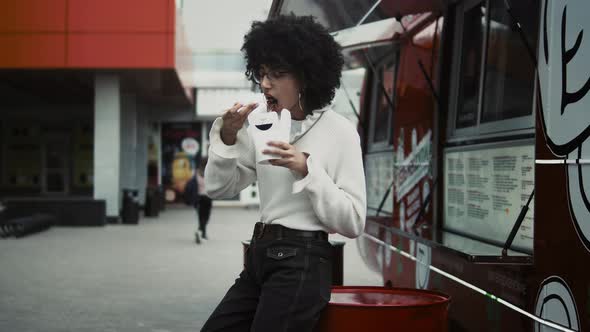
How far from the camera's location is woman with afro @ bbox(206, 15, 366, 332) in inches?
111

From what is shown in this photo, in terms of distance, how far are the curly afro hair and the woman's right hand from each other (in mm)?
226

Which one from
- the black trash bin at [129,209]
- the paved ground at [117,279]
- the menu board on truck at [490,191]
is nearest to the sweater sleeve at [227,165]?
the menu board on truck at [490,191]

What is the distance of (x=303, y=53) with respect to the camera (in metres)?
3.01

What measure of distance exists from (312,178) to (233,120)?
1.27 ft

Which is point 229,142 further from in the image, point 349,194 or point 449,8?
point 449,8

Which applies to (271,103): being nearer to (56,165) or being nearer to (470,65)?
(470,65)

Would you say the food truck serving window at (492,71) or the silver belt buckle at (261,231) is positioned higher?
the food truck serving window at (492,71)

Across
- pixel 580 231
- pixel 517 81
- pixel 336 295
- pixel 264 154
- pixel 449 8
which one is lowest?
pixel 336 295

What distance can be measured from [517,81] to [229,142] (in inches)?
111

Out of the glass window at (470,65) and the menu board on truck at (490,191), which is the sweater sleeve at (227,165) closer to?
the menu board on truck at (490,191)

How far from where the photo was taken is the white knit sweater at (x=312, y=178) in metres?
2.78

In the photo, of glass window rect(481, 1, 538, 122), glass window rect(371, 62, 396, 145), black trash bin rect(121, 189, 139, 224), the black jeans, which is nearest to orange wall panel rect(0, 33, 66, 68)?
black trash bin rect(121, 189, 139, 224)

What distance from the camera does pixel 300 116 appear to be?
3.12m

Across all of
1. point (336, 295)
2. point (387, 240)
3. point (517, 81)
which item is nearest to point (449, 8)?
point (517, 81)
